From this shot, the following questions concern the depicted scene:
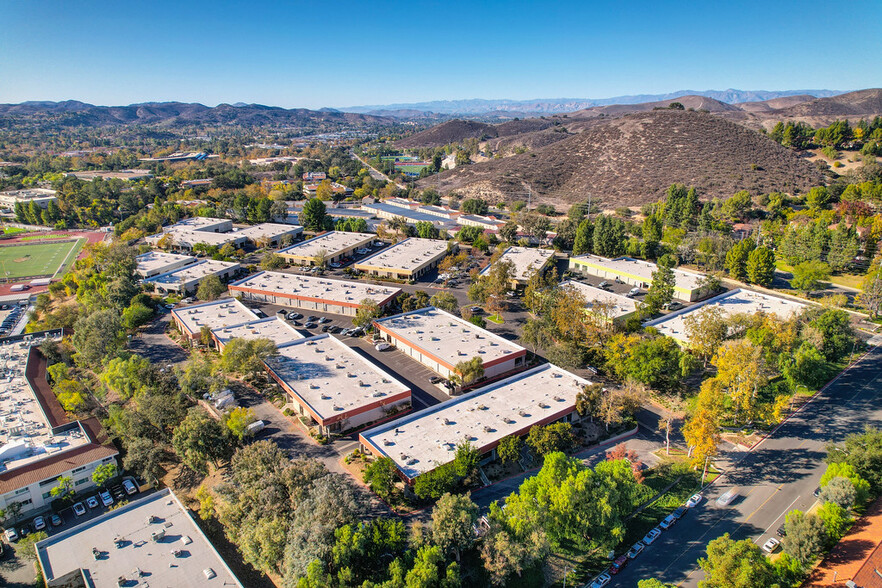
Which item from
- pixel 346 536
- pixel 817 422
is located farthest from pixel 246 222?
pixel 817 422

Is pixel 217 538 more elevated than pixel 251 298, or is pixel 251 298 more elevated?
pixel 251 298

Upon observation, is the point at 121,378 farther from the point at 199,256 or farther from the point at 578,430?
the point at 199,256

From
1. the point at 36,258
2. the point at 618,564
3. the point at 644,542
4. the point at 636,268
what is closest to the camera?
the point at 618,564

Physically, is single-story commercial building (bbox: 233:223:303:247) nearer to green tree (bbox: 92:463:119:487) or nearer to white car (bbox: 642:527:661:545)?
green tree (bbox: 92:463:119:487)

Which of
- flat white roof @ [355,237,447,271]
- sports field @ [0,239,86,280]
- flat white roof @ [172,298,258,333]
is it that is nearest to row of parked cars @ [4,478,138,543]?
flat white roof @ [172,298,258,333]

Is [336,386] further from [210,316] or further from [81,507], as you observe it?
[210,316]

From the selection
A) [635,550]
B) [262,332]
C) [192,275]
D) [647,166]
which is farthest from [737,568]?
[647,166]

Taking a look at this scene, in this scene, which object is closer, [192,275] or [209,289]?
[209,289]
